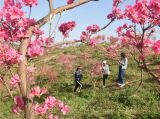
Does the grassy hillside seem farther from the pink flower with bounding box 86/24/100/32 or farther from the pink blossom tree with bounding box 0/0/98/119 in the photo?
the pink blossom tree with bounding box 0/0/98/119

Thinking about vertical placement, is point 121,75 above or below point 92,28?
below

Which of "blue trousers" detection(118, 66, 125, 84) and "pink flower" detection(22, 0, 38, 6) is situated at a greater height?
"pink flower" detection(22, 0, 38, 6)

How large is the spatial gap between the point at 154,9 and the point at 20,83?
106 inches

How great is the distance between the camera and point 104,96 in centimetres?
1991

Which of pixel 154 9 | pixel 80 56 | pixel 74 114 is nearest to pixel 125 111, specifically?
pixel 74 114

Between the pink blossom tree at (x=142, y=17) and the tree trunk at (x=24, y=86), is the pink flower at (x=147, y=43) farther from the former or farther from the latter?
the tree trunk at (x=24, y=86)

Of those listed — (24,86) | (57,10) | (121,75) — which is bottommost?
(121,75)

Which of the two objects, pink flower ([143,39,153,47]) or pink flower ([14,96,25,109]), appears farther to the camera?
pink flower ([143,39,153,47])

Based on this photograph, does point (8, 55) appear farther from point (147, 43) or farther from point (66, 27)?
point (147, 43)

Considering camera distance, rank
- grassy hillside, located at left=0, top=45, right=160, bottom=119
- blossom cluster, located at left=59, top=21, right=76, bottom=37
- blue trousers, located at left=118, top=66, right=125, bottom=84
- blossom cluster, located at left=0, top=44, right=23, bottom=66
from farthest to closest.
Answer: blue trousers, located at left=118, top=66, right=125, bottom=84 → grassy hillside, located at left=0, top=45, right=160, bottom=119 → blossom cluster, located at left=59, top=21, right=76, bottom=37 → blossom cluster, located at left=0, top=44, right=23, bottom=66

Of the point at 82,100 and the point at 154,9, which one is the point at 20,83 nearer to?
the point at 154,9

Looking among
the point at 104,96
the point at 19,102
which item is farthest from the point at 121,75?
the point at 19,102

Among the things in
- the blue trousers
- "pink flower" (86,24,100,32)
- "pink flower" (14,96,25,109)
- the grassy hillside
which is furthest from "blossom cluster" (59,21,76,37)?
the blue trousers

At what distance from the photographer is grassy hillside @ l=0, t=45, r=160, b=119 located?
52.9ft
